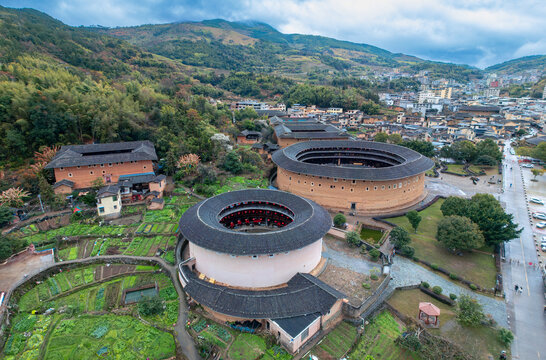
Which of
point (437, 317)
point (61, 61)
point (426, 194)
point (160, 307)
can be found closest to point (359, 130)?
point (426, 194)

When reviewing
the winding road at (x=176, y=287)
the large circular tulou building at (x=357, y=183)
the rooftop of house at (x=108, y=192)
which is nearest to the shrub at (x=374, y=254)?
the large circular tulou building at (x=357, y=183)

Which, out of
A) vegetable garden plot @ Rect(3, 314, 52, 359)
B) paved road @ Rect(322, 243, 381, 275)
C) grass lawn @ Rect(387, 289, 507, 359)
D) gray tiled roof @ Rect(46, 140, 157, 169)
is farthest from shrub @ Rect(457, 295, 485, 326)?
gray tiled roof @ Rect(46, 140, 157, 169)

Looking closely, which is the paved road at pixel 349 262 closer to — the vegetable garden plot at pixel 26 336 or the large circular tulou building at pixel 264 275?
the large circular tulou building at pixel 264 275

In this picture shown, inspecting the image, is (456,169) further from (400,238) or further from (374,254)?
(374,254)

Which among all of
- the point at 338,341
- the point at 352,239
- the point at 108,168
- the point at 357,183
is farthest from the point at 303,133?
the point at 338,341

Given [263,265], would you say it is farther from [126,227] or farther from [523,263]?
[523,263]

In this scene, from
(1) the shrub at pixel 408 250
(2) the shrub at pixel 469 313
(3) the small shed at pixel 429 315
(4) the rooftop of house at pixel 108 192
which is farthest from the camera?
(4) the rooftop of house at pixel 108 192

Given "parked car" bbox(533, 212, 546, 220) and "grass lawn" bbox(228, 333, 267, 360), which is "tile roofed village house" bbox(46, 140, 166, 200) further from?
"parked car" bbox(533, 212, 546, 220)
